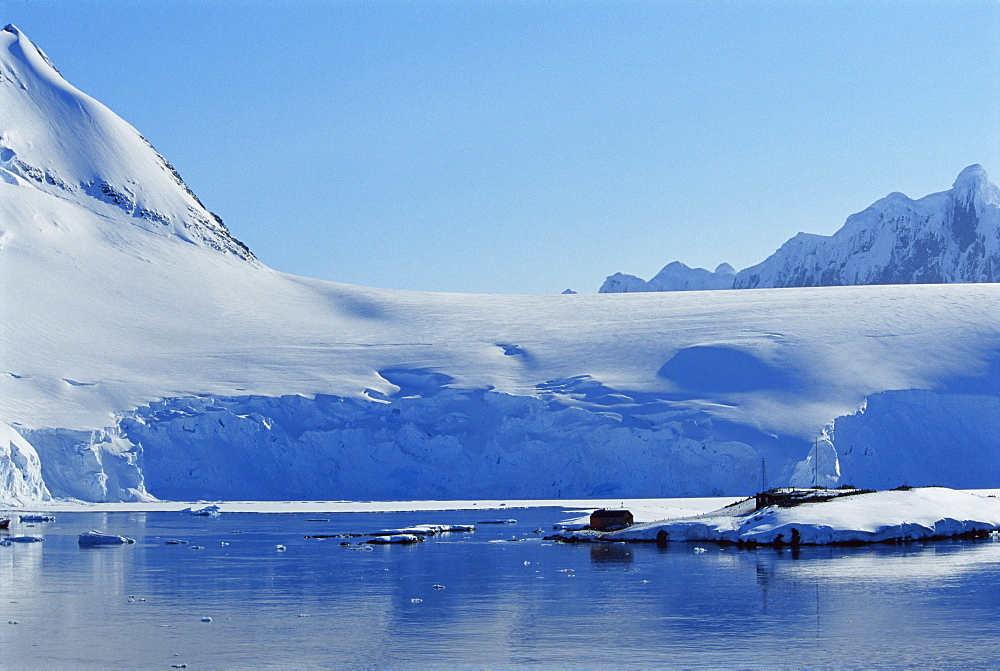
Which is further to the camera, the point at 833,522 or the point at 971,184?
the point at 971,184

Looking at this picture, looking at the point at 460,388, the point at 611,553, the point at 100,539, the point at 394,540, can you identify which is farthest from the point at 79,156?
the point at 611,553

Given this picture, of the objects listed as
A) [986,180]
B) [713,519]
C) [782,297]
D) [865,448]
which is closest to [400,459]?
[865,448]

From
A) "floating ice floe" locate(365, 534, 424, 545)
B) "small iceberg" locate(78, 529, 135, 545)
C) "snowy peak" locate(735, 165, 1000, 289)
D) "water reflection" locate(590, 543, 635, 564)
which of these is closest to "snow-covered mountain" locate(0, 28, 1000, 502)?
"small iceberg" locate(78, 529, 135, 545)

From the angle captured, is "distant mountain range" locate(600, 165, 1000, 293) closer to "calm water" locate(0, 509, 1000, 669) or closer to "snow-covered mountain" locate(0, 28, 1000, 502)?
"snow-covered mountain" locate(0, 28, 1000, 502)

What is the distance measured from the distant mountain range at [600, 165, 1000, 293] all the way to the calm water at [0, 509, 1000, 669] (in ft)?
448

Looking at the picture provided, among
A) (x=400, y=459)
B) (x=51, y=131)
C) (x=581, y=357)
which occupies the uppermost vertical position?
(x=51, y=131)

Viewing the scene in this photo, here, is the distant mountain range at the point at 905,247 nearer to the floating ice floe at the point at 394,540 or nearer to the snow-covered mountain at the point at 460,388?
the snow-covered mountain at the point at 460,388

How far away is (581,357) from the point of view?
214 feet

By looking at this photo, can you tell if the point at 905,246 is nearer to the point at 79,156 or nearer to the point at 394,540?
the point at 79,156

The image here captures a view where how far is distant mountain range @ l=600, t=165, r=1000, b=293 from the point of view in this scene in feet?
527

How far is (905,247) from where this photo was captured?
16625 cm

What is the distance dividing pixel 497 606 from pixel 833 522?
1359 cm

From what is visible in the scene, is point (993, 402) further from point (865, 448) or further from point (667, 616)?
point (667, 616)

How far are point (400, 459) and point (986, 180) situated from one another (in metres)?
126
